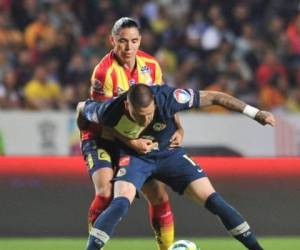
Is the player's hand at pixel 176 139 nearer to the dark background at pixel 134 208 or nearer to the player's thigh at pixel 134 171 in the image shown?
the player's thigh at pixel 134 171

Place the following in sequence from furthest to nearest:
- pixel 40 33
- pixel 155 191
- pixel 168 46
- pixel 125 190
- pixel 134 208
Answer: pixel 168 46 < pixel 40 33 < pixel 134 208 < pixel 155 191 < pixel 125 190

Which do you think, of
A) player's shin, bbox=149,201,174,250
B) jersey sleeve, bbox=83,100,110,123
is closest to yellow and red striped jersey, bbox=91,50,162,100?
jersey sleeve, bbox=83,100,110,123

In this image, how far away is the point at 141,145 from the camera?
848cm

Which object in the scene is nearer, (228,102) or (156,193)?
(228,102)

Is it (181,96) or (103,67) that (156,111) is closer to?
(181,96)

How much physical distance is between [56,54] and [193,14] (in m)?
2.23

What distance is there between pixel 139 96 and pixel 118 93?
74 cm

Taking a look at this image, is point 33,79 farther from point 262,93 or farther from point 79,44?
point 262,93

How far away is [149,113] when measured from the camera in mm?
8156

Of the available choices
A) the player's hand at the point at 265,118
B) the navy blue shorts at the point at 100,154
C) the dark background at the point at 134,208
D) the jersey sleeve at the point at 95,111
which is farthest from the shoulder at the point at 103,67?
the dark background at the point at 134,208

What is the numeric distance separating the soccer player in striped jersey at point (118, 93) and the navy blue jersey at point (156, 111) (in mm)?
113

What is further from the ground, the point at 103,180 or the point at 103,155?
the point at 103,155

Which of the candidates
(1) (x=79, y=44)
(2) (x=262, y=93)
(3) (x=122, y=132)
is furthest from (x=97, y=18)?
(3) (x=122, y=132)

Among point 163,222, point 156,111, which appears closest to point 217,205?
point 163,222
